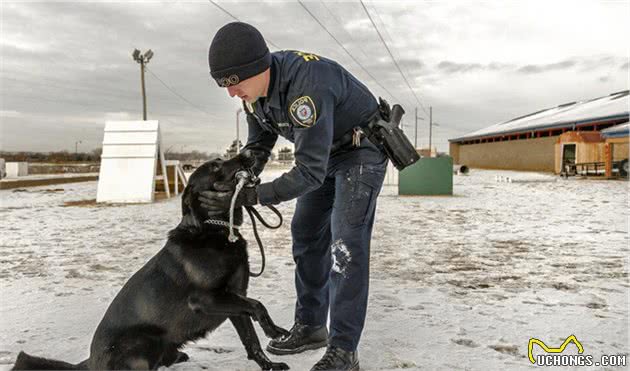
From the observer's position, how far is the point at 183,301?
2436 millimetres

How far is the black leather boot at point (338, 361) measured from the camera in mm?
2586

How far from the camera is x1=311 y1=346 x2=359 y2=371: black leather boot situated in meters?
2.59

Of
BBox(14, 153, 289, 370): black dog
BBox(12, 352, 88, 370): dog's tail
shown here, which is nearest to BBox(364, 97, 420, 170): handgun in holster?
BBox(14, 153, 289, 370): black dog

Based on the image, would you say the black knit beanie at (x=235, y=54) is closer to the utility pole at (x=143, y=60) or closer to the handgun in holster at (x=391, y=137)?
the handgun in holster at (x=391, y=137)

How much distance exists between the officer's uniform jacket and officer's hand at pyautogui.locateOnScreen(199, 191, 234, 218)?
0.70ft

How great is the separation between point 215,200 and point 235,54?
2.56 ft

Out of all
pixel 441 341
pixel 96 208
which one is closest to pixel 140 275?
pixel 441 341

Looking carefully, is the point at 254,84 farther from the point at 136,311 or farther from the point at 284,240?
the point at 284,240

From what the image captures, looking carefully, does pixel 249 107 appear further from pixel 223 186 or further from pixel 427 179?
pixel 427 179

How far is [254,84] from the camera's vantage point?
Answer: 8.09 feet

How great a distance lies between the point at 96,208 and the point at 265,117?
373 inches

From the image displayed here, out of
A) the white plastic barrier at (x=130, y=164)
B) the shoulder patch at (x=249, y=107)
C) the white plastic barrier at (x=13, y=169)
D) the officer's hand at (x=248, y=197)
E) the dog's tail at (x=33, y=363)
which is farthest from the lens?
the white plastic barrier at (x=13, y=169)
